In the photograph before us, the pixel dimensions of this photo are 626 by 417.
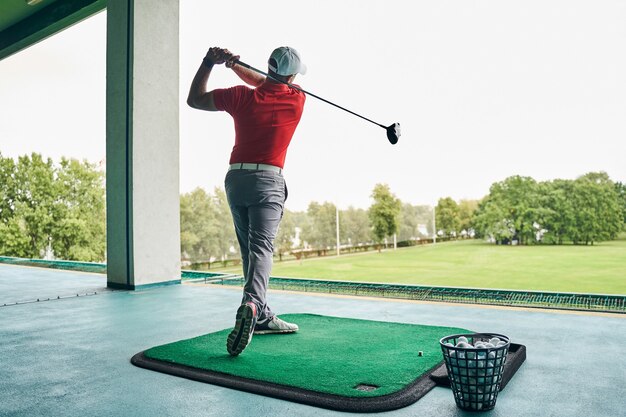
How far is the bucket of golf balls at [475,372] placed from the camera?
136 cm

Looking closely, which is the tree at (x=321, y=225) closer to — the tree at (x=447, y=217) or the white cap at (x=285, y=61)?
the tree at (x=447, y=217)

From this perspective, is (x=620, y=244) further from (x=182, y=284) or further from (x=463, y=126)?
(x=463, y=126)

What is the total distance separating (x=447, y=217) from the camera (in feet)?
33.4

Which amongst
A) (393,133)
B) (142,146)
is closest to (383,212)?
(142,146)

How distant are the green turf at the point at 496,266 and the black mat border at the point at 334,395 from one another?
443cm

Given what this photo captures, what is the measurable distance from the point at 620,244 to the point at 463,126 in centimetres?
601

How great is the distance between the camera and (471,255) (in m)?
16.5

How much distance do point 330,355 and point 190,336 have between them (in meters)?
0.84

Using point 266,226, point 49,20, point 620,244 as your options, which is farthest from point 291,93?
point 49,20

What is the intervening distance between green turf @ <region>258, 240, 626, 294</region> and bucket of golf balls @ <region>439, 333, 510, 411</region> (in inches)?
185

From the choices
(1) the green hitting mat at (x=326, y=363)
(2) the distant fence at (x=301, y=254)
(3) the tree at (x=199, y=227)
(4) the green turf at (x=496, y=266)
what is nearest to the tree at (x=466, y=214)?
(2) the distant fence at (x=301, y=254)

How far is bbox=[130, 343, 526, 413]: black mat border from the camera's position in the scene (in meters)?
1.45

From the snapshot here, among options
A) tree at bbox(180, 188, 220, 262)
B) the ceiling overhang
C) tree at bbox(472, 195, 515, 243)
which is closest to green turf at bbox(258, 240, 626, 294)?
tree at bbox(472, 195, 515, 243)

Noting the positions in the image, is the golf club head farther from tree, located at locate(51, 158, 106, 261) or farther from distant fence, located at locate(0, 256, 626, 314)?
tree, located at locate(51, 158, 106, 261)
